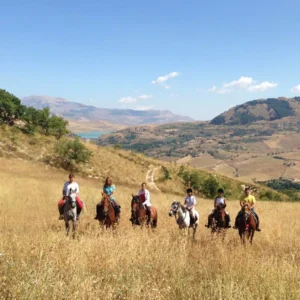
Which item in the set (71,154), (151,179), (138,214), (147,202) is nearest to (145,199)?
(147,202)

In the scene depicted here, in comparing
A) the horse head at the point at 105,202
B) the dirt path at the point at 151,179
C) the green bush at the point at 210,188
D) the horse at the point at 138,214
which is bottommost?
the green bush at the point at 210,188

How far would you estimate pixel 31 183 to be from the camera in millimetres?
27859

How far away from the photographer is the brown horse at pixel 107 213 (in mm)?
13820

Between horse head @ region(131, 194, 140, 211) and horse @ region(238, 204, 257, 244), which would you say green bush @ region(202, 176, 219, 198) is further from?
horse @ region(238, 204, 257, 244)

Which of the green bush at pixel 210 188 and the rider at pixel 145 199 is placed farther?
the green bush at pixel 210 188

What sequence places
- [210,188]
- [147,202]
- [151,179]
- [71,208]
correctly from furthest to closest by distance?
[210,188], [151,179], [147,202], [71,208]

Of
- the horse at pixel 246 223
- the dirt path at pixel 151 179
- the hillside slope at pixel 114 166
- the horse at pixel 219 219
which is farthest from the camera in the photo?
the dirt path at pixel 151 179

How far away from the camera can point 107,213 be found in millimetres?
13859

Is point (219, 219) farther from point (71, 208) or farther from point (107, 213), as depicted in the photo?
point (71, 208)

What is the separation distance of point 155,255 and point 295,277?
3.04 m

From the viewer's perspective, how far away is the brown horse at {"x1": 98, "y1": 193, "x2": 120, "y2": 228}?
13.8 meters

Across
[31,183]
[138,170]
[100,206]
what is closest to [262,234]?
[100,206]

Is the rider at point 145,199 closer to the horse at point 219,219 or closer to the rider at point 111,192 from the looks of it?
the rider at point 111,192

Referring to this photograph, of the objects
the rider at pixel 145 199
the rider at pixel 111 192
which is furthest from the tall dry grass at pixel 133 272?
the rider at pixel 145 199
